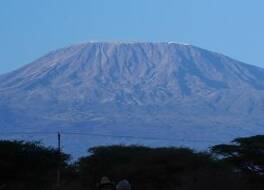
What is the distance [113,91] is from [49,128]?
3356 centimetres

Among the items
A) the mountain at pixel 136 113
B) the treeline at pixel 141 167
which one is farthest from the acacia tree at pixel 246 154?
the mountain at pixel 136 113

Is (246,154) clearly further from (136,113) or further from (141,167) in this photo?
(136,113)

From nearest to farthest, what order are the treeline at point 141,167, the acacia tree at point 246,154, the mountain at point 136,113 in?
the treeline at point 141,167
the acacia tree at point 246,154
the mountain at point 136,113

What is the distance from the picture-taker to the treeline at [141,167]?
33.5 meters

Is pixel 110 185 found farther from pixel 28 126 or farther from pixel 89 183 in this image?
pixel 28 126

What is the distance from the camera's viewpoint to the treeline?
33531 mm

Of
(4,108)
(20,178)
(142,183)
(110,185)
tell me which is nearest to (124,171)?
(142,183)

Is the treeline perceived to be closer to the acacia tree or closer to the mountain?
the acacia tree

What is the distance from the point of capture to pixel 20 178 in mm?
34469

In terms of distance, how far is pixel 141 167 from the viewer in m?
38.4

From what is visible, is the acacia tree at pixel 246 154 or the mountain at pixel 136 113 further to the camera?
the mountain at pixel 136 113

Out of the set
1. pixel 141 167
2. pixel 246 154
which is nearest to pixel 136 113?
pixel 246 154

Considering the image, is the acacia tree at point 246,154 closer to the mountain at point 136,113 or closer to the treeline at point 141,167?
the treeline at point 141,167

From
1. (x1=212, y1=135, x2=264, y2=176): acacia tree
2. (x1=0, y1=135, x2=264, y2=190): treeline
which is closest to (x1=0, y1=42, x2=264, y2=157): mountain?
(x1=212, y1=135, x2=264, y2=176): acacia tree
